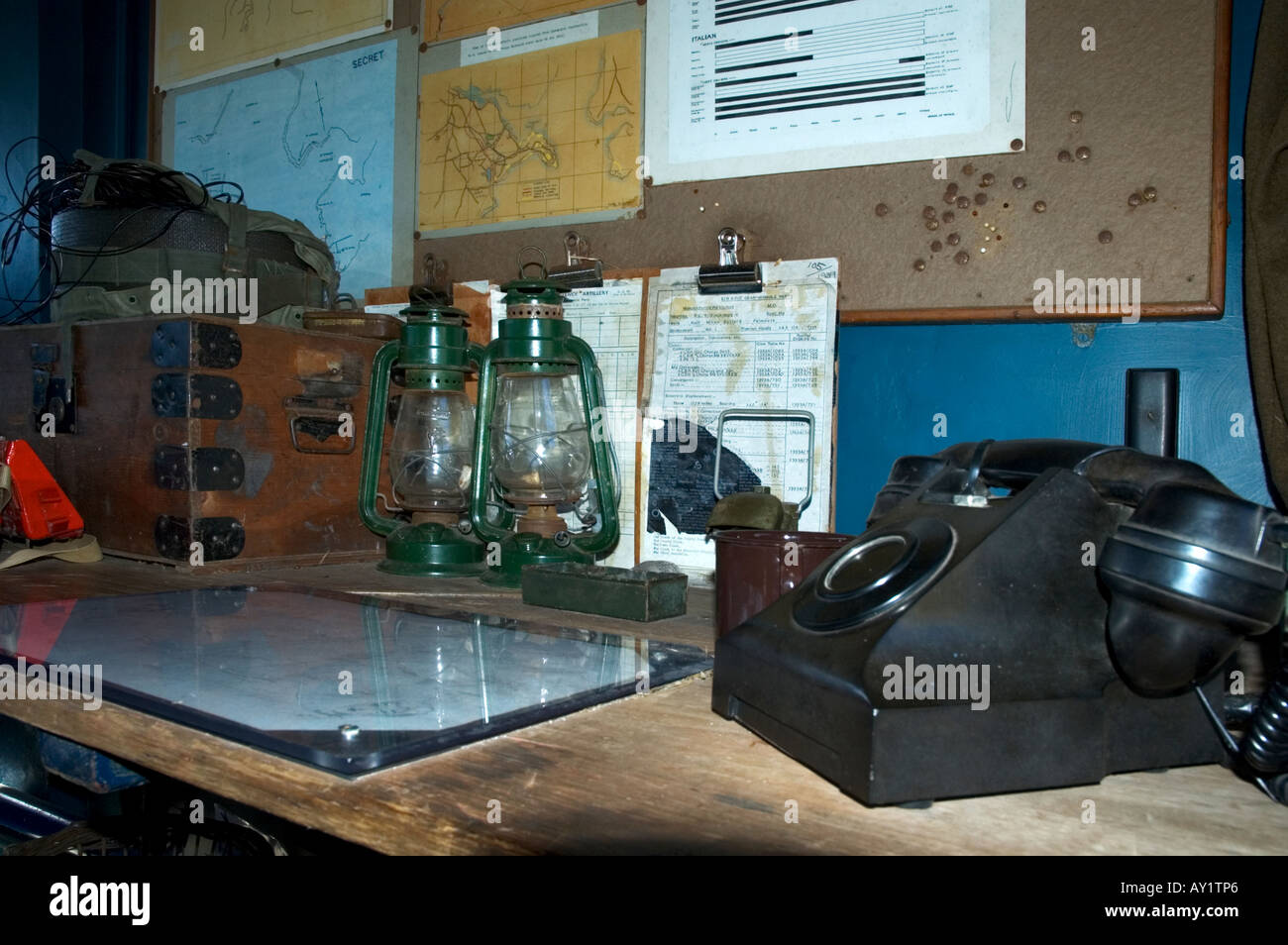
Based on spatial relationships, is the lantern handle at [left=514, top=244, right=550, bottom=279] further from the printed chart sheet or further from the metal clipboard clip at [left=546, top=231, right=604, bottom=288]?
the printed chart sheet

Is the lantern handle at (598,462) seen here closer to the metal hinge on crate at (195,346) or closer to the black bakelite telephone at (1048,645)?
the metal hinge on crate at (195,346)

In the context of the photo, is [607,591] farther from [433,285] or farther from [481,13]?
[481,13]

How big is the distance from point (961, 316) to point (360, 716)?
86cm

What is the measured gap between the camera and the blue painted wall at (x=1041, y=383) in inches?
41.4

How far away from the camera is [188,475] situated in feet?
4.28

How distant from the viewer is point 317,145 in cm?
Result: 186

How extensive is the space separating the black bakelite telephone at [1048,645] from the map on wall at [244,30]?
1.59 metres

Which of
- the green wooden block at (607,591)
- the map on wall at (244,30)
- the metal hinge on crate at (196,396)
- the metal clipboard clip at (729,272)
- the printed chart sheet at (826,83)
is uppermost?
the map on wall at (244,30)

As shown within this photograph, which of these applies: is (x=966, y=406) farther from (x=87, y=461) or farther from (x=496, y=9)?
Answer: (x=87, y=461)

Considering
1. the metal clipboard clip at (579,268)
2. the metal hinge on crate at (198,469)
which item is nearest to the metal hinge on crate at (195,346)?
the metal hinge on crate at (198,469)
